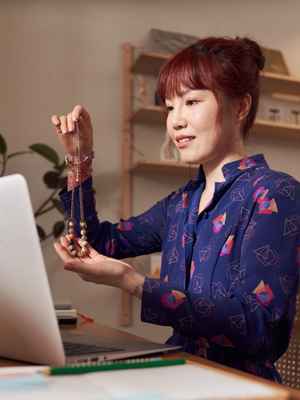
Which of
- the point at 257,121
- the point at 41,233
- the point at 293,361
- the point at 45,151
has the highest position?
the point at 257,121

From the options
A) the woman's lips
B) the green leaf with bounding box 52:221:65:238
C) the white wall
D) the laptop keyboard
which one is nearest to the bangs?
the woman's lips

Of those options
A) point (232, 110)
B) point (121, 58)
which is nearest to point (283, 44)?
point (121, 58)

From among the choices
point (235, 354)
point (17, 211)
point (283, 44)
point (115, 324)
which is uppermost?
point (283, 44)

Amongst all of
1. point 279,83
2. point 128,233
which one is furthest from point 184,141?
point 279,83

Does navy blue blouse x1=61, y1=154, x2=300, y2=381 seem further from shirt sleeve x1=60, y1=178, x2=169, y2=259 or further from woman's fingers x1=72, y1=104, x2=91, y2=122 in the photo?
woman's fingers x1=72, y1=104, x2=91, y2=122

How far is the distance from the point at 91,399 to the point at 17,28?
9.38ft

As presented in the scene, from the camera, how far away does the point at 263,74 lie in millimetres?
3158

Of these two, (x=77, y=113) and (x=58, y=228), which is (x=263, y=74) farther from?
(x=77, y=113)

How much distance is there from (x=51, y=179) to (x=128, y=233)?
4.35ft

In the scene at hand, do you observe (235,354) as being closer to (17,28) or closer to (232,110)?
(232,110)

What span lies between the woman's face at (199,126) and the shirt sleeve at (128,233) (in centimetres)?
27

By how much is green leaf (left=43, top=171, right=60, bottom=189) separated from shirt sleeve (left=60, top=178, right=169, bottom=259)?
1286 mm

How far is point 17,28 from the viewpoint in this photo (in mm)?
3055

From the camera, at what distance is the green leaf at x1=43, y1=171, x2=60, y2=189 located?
9.31ft
